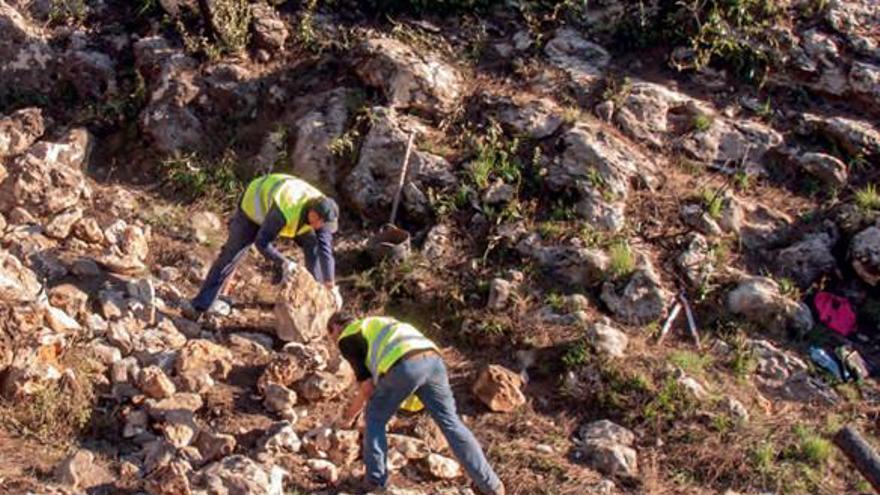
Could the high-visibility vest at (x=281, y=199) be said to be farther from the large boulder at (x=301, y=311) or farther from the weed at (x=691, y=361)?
the weed at (x=691, y=361)

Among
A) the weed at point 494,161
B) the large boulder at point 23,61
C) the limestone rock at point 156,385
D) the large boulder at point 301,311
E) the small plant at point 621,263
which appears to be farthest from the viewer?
the large boulder at point 23,61

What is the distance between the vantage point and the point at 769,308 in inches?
309

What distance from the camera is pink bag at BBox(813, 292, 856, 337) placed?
311 inches

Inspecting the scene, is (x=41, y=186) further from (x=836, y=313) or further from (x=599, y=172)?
(x=836, y=313)

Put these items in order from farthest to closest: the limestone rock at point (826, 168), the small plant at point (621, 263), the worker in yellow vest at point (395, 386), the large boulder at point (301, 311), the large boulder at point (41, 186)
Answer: the limestone rock at point (826, 168)
the large boulder at point (41, 186)
the small plant at point (621, 263)
the large boulder at point (301, 311)
the worker in yellow vest at point (395, 386)

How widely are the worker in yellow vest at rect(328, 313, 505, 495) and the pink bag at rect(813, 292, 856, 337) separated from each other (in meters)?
3.36

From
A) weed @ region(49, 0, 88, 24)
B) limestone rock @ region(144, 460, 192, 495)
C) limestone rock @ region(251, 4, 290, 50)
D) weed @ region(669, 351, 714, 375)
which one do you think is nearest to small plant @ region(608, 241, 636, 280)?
weed @ region(669, 351, 714, 375)

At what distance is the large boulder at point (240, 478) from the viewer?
5.57 metres

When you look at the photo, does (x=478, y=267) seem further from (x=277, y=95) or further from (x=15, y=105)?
(x=15, y=105)

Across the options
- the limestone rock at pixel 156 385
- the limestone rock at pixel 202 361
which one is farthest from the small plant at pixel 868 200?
the limestone rock at pixel 156 385

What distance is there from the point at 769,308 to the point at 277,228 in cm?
379

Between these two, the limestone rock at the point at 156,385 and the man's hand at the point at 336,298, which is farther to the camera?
the man's hand at the point at 336,298

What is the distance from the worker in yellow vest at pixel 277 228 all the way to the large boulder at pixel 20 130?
2.65 meters

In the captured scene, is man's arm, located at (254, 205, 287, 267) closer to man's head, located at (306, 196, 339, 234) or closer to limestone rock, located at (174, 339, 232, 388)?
man's head, located at (306, 196, 339, 234)
